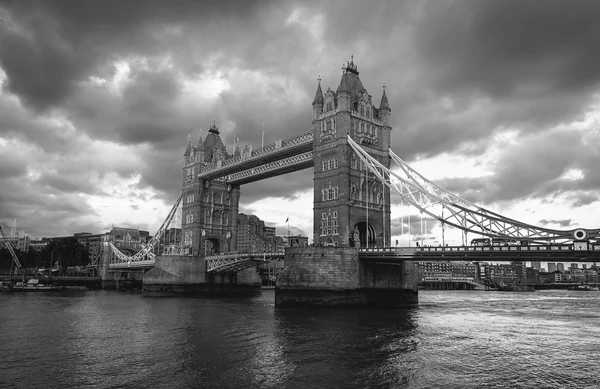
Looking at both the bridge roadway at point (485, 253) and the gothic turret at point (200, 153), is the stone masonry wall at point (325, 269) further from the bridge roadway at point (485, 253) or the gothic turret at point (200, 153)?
the gothic turret at point (200, 153)

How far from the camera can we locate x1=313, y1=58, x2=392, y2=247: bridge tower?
61.1 m

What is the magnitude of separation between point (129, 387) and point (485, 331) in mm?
28184

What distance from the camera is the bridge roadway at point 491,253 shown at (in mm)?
40531

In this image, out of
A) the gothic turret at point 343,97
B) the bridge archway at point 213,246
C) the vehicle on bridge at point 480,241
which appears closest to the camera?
the vehicle on bridge at point 480,241

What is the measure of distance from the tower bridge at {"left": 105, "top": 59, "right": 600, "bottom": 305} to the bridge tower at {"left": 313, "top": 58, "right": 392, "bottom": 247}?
132 millimetres

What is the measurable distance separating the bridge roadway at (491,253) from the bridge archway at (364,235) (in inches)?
299

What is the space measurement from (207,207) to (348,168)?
3933 centimetres

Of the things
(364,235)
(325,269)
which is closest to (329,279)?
(325,269)

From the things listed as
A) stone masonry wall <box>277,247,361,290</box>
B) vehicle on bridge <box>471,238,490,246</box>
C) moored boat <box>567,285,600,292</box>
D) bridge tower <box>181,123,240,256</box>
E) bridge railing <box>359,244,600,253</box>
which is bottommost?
moored boat <box>567,285,600,292</box>

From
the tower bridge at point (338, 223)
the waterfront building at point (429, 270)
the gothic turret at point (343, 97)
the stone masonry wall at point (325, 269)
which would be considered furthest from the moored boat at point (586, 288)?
the stone masonry wall at point (325, 269)

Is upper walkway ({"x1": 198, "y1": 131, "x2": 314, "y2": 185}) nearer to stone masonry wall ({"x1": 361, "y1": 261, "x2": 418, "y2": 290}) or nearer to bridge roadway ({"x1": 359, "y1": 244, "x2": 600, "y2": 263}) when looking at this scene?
stone masonry wall ({"x1": 361, "y1": 261, "x2": 418, "y2": 290})

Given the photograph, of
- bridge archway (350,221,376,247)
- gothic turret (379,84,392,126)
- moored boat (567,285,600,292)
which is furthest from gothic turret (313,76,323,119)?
moored boat (567,285,600,292)

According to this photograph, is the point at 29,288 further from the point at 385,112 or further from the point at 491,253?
the point at 491,253

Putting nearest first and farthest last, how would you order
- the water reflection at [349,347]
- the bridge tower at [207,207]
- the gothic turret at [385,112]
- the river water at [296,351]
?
the river water at [296,351]
the water reflection at [349,347]
the gothic turret at [385,112]
the bridge tower at [207,207]
